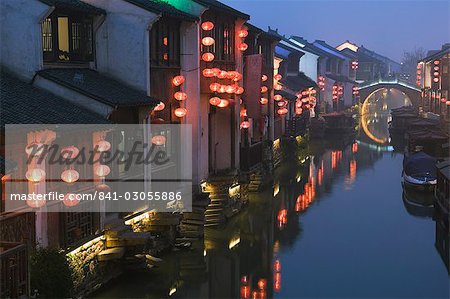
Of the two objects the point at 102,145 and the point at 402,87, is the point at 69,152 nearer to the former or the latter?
the point at 102,145

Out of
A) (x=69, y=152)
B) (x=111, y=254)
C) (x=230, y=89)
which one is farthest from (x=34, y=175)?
(x=230, y=89)

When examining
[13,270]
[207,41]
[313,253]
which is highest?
[207,41]

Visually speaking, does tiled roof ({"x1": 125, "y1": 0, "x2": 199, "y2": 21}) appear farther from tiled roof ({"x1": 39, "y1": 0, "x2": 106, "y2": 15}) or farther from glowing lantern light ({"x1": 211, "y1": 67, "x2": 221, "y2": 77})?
glowing lantern light ({"x1": 211, "y1": 67, "x2": 221, "y2": 77})

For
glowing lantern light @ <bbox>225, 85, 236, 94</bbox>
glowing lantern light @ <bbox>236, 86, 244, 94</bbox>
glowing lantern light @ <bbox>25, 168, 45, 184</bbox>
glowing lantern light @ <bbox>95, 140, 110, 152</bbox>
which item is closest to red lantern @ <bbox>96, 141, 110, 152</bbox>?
glowing lantern light @ <bbox>95, 140, 110, 152</bbox>

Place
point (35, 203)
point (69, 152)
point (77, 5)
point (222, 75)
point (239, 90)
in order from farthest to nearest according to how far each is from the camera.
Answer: point (239, 90) < point (222, 75) < point (77, 5) < point (69, 152) < point (35, 203)

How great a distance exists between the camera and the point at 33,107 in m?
18.8

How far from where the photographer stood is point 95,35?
25.2m

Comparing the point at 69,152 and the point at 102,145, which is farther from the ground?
the point at 102,145

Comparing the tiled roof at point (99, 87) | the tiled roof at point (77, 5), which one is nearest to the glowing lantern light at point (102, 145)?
the tiled roof at point (99, 87)

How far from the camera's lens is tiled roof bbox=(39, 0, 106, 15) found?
21678 millimetres

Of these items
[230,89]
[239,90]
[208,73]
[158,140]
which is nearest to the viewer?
[158,140]

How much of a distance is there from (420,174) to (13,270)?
3135 centimetres

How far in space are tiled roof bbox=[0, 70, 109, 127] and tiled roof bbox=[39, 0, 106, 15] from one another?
2.82 metres

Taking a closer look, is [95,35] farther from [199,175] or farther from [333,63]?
[333,63]
